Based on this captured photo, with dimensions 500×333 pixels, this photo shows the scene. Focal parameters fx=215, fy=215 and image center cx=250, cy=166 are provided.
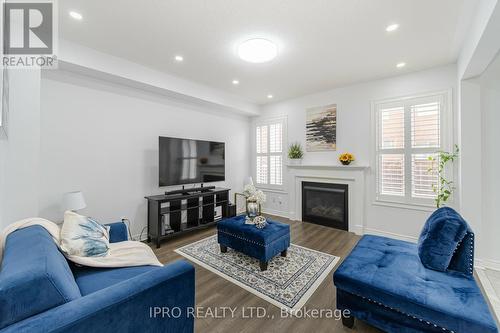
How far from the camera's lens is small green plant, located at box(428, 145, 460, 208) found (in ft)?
10.5

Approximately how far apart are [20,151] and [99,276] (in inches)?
62.4

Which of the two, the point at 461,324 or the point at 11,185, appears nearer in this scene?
the point at 461,324

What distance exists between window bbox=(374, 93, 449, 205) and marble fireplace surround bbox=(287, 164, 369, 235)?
0.31 metres

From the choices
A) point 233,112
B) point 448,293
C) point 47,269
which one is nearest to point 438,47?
point 448,293

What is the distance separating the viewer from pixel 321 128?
15.1 feet

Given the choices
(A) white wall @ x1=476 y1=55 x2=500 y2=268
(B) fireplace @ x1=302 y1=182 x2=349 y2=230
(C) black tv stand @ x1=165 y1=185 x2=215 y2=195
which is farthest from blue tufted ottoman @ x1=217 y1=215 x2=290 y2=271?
(A) white wall @ x1=476 y1=55 x2=500 y2=268

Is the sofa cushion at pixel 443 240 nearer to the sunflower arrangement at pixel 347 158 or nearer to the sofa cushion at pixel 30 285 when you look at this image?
the sunflower arrangement at pixel 347 158

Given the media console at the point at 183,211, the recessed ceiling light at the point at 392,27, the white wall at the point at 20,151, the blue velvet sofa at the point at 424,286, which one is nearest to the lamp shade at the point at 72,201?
the white wall at the point at 20,151

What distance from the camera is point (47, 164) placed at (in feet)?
9.36

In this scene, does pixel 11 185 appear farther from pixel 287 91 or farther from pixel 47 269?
pixel 287 91

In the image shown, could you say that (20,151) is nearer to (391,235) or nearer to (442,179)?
(391,235)

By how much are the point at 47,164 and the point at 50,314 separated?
275 cm

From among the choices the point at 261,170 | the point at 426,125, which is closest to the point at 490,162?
the point at 426,125

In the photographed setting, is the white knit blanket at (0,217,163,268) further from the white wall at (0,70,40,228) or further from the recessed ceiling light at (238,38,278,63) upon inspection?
the recessed ceiling light at (238,38,278,63)
